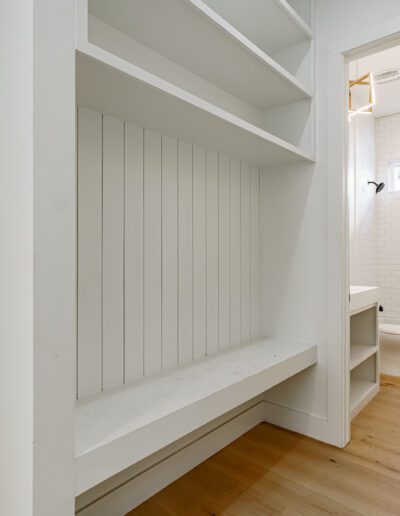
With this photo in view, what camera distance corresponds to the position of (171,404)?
124 cm

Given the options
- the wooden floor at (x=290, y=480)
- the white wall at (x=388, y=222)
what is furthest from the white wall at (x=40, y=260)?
the white wall at (x=388, y=222)

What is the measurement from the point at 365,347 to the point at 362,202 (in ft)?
6.78

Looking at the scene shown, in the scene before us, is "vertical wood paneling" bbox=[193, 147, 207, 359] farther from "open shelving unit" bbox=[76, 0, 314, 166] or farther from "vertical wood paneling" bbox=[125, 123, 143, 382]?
"vertical wood paneling" bbox=[125, 123, 143, 382]

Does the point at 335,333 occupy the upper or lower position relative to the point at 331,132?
lower

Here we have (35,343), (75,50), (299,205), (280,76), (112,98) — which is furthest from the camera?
(299,205)

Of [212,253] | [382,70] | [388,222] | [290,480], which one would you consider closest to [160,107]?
[212,253]

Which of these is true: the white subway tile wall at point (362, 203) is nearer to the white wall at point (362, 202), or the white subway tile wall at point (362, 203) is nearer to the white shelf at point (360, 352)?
the white wall at point (362, 202)

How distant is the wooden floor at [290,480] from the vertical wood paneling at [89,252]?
2.07 ft

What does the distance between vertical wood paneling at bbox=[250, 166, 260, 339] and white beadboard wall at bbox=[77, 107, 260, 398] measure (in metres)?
0.03

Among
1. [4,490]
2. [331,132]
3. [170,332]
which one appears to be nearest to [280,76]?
[331,132]

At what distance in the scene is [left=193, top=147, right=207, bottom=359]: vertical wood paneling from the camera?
180 centimetres

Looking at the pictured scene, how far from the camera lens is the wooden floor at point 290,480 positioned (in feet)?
4.76

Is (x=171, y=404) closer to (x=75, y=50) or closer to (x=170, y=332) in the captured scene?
(x=170, y=332)

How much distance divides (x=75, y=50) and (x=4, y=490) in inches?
45.5
